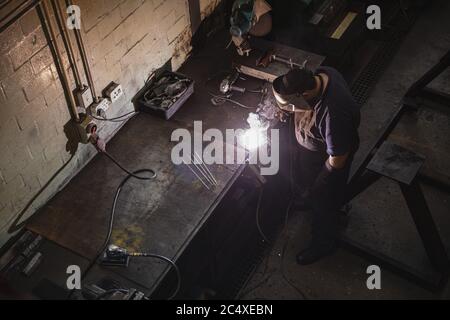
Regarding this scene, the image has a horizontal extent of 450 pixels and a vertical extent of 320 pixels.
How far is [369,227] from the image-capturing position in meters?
4.57

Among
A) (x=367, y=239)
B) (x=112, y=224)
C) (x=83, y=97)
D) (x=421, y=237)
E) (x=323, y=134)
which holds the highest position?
(x=83, y=97)

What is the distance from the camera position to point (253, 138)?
4270mm

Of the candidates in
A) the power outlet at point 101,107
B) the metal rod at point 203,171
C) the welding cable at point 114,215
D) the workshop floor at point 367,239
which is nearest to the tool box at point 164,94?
the power outlet at point 101,107

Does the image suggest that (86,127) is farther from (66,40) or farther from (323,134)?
(323,134)

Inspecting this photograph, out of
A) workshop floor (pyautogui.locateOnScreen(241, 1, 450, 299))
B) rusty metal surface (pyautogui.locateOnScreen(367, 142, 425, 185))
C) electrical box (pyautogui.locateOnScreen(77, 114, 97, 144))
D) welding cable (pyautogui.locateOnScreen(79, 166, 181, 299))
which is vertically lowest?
workshop floor (pyautogui.locateOnScreen(241, 1, 450, 299))

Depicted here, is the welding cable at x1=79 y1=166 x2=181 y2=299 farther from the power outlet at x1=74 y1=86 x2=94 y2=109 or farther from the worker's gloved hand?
the power outlet at x1=74 y1=86 x2=94 y2=109

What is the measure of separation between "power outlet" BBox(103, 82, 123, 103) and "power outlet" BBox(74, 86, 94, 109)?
0.18 m

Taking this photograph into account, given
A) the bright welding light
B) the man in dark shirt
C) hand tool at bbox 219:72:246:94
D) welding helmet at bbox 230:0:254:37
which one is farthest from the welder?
the man in dark shirt

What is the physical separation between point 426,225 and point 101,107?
9.53 feet

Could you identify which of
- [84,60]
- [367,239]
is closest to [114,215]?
[84,60]

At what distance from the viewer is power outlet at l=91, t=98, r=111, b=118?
3.98 m

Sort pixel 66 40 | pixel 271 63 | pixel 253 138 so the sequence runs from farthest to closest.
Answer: pixel 271 63 < pixel 253 138 < pixel 66 40

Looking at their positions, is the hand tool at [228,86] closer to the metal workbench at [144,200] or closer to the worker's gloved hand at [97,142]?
the metal workbench at [144,200]

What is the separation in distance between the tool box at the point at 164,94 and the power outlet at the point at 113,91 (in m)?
0.34
